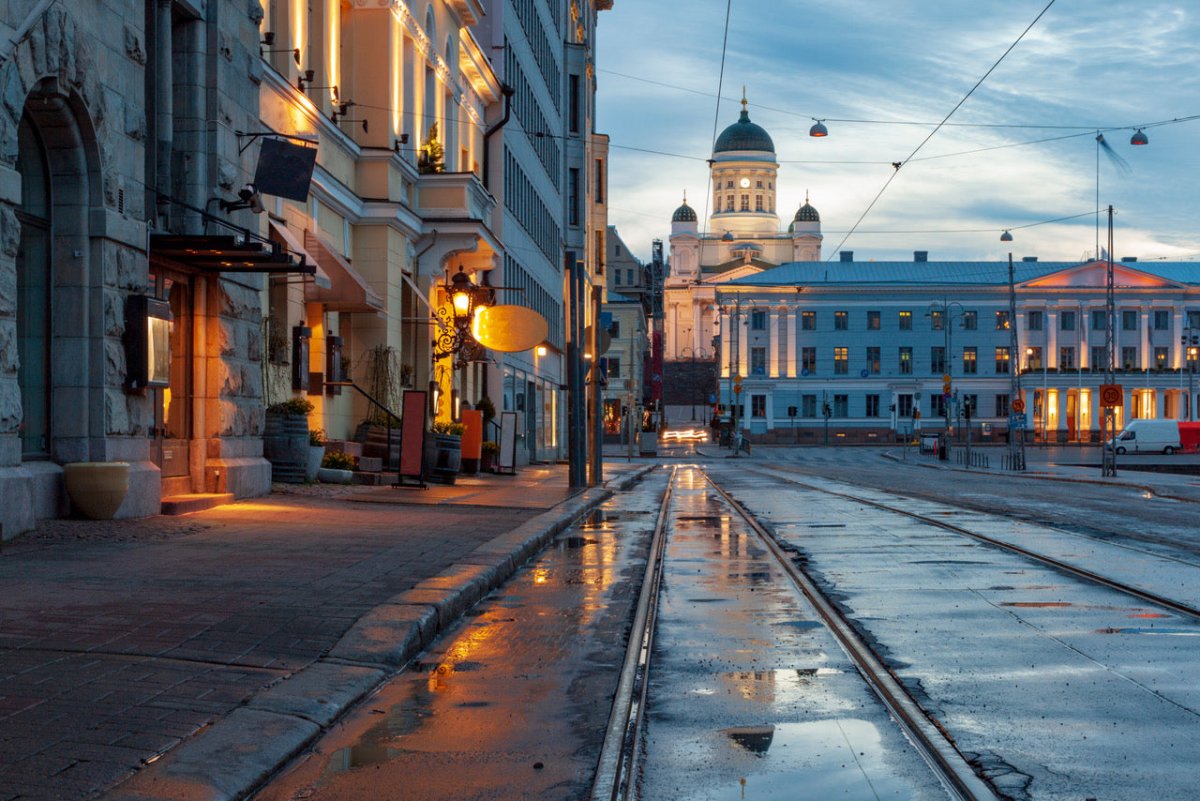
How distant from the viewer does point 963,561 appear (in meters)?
14.0

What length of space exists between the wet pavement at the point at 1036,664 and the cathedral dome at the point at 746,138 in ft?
561

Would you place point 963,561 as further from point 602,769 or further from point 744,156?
point 744,156

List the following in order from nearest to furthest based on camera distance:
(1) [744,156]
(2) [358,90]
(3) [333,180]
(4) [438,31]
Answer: (3) [333,180], (2) [358,90], (4) [438,31], (1) [744,156]

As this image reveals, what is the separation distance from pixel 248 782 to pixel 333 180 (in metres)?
19.8

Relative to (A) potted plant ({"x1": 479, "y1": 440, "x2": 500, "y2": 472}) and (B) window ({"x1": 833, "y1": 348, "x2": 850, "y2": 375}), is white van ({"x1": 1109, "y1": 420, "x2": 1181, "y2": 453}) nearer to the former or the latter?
(B) window ({"x1": 833, "y1": 348, "x2": 850, "y2": 375})

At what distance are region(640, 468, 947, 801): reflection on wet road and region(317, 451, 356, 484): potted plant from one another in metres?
11.6

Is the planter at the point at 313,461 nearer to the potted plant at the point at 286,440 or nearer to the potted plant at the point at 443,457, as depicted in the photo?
the potted plant at the point at 286,440

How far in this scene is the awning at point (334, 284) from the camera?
2283 cm

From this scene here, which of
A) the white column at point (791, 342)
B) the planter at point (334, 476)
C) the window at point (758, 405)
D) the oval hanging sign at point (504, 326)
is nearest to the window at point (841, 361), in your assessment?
the white column at point (791, 342)

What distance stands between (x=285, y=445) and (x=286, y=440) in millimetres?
72

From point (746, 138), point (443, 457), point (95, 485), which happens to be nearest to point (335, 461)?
point (443, 457)

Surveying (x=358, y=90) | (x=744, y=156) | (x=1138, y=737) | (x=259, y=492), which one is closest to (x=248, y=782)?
(x=1138, y=737)

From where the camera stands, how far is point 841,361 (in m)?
117

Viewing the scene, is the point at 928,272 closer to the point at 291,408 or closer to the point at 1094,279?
the point at 1094,279
